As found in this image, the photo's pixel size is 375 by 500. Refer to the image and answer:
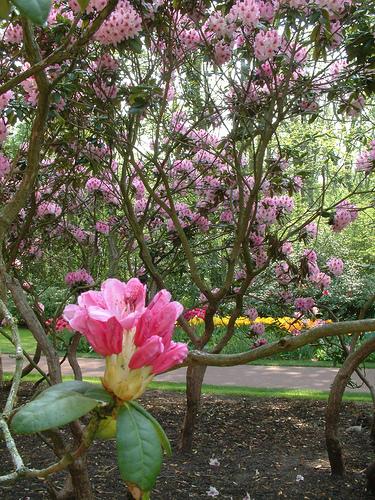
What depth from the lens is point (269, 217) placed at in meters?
4.41

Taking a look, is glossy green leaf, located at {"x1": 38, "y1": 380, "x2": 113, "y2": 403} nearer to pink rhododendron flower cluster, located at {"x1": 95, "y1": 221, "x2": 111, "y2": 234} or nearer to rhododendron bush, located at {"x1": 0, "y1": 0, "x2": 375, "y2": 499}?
rhododendron bush, located at {"x1": 0, "y1": 0, "x2": 375, "y2": 499}

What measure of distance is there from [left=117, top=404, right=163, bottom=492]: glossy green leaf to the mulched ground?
10.2 ft

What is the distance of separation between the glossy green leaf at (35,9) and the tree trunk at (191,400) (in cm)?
381

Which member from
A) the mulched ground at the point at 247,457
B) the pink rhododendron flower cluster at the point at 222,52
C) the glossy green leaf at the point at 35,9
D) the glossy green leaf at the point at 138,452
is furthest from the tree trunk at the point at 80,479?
the pink rhododendron flower cluster at the point at 222,52

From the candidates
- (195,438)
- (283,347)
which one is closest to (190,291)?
(195,438)

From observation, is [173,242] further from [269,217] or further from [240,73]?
[240,73]

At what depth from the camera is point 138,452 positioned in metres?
0.71

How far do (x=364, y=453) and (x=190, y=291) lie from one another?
306cm

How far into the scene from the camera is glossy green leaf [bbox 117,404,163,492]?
701mm

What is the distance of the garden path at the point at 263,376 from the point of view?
7.74 metres

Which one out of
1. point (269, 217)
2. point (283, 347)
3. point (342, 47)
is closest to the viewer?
point (283, 347)

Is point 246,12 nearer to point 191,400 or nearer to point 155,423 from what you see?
point 191,400

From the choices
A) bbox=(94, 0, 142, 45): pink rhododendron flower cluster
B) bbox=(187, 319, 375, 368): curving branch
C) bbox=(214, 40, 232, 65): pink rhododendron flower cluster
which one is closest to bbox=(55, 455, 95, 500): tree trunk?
bbox=(187, 319, 375, 368): curving branch

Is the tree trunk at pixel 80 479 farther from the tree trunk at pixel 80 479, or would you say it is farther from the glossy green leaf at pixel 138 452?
the glossy green leaf at pixel 138 452
